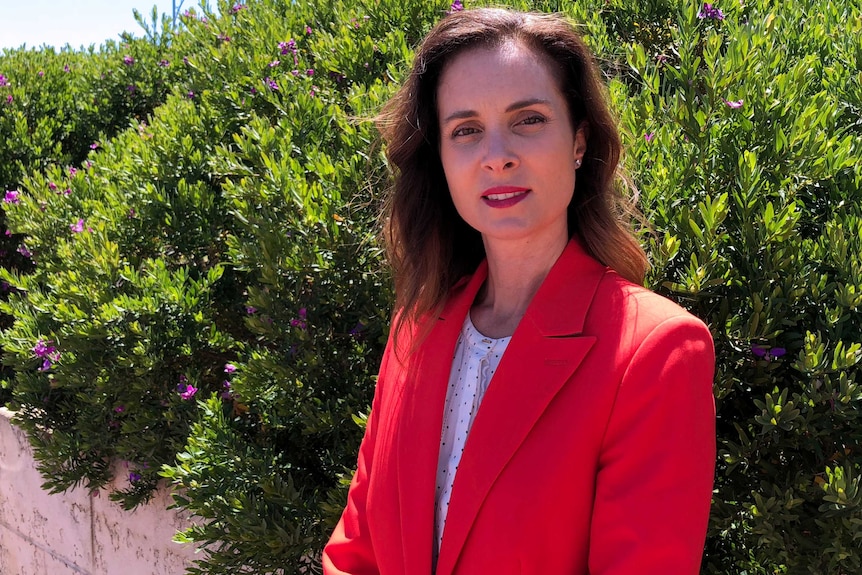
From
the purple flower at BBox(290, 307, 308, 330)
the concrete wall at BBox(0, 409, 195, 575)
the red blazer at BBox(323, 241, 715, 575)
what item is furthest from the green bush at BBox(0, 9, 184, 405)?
the red blazer at BBox(323, 241, 715, 575)

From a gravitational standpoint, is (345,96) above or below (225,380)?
above

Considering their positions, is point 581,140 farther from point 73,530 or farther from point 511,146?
point 73,530

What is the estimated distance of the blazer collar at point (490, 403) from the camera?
5.64 ft

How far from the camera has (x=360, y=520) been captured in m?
2.19

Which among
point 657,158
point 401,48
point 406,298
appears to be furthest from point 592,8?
point 406,298

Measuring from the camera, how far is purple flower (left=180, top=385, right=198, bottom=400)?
348 cm

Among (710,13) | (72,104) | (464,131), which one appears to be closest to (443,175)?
(464,131)

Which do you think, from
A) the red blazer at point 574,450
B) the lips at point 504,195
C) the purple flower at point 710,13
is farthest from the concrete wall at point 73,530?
the purple flower at point 710,13

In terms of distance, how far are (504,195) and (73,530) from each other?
12.0 feet

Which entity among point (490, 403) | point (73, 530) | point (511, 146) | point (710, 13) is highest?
point (710, 13)

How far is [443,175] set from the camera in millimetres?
2314

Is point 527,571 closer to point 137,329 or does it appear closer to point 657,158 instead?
point 657,158

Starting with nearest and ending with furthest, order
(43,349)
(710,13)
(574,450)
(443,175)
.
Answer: (574,450) < (443,175) < (710,13) < (43,349)

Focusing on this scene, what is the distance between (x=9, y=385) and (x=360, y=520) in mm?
3150
